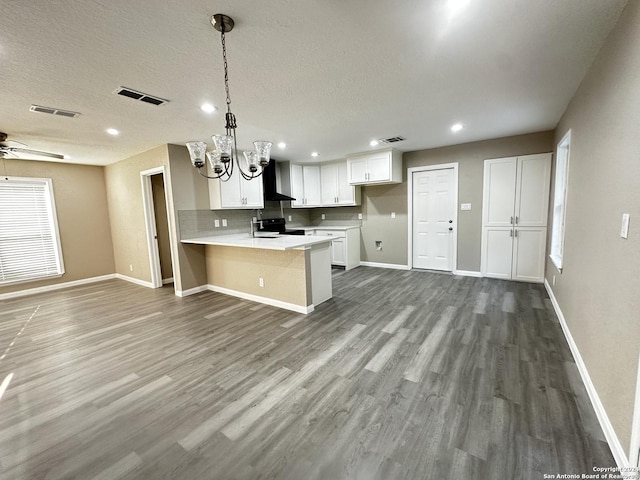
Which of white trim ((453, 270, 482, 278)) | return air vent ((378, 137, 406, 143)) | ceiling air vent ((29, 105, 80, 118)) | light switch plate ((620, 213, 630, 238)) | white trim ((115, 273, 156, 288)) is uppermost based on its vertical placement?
return air vent ((378, 137, 406, 143))

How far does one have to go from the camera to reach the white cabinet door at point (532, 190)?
4.29m

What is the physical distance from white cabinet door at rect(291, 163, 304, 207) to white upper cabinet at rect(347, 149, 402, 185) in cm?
123

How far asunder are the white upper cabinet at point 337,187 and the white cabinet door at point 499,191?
8.22 feet

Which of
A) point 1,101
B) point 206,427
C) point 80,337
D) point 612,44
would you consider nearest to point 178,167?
point 1,101

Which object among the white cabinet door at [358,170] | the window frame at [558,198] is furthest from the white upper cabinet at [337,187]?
the window frame at [558,198]

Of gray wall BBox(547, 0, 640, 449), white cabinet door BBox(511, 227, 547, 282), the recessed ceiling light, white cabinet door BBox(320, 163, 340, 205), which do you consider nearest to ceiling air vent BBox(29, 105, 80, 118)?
the recessed ceiling light

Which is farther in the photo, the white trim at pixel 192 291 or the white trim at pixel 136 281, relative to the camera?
the white trim at pixel 136 281

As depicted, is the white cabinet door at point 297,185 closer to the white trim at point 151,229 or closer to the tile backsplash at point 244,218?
the tile backsplash at point 244,218

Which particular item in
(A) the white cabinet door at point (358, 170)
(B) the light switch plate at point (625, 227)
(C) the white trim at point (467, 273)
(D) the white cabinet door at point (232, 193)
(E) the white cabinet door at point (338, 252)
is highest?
(A) the white cabinet door at point (358, 170)

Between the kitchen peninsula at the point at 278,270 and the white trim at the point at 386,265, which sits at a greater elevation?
the kitchen peninsula at the point at 278,270

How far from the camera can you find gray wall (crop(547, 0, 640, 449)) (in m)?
1.41

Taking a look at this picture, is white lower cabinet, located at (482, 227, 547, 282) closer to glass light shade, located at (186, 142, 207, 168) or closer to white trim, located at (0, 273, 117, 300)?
glass light shade, located at (186, 142, 207, 168)

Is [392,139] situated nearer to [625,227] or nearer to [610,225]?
[610,225]

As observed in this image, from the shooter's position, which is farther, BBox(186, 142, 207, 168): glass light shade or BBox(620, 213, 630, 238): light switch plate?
BBox(186, 142, 207, 168): glass light shade
